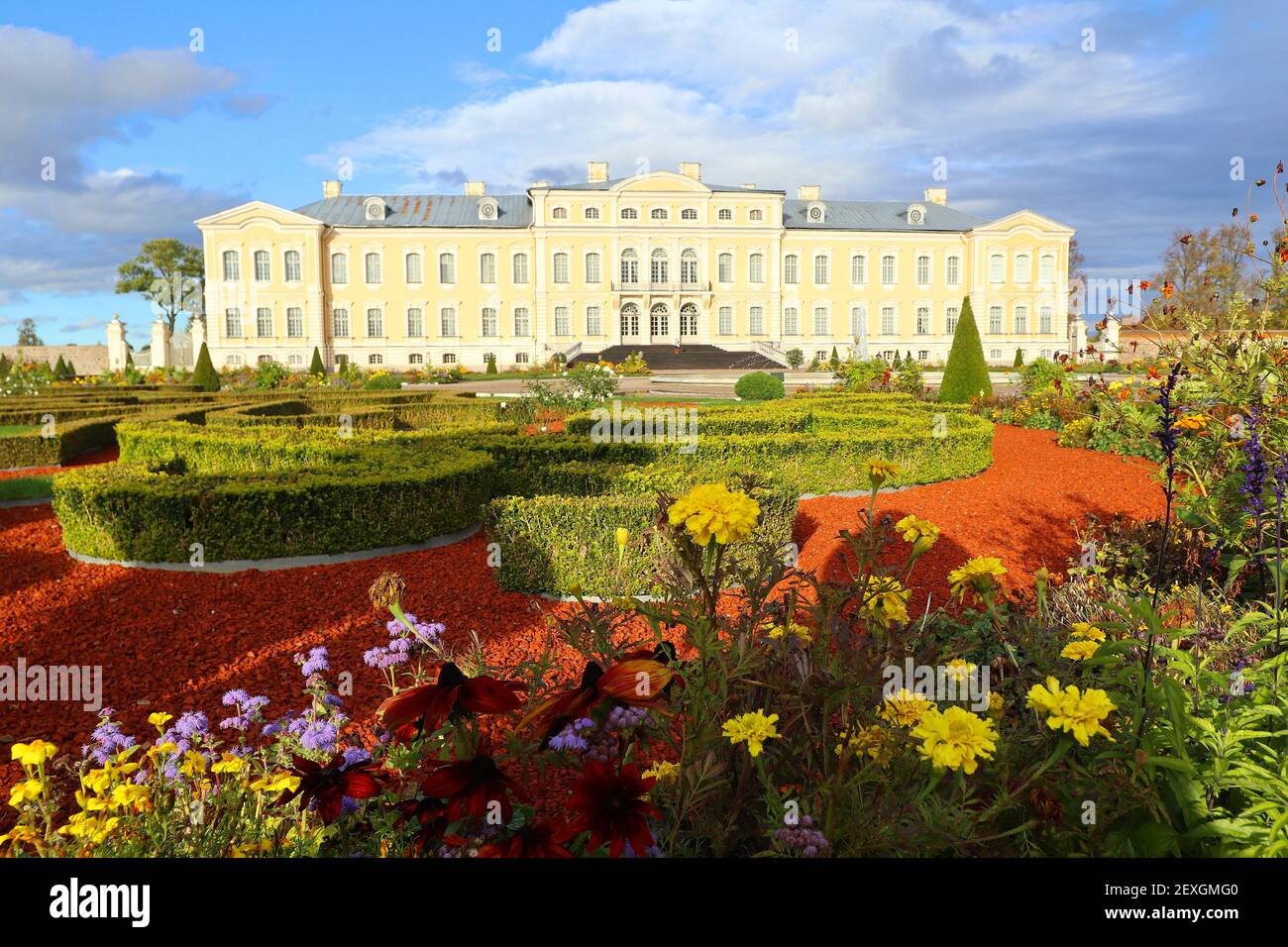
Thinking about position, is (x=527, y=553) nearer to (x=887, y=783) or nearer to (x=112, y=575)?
(x=112, y=575)

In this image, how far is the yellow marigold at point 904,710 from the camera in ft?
5.83

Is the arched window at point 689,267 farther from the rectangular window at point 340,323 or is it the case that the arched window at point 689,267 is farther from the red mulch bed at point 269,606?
the red mulch bed at point 269,606

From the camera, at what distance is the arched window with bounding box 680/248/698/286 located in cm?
3947

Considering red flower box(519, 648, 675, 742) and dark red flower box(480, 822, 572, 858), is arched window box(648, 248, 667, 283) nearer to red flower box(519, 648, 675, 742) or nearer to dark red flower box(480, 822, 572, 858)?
red flower box(519, 648, 675, 742)

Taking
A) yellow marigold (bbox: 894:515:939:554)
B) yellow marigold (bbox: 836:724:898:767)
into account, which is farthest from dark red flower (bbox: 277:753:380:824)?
yellow marigold (bbox: 894:515:939:554)

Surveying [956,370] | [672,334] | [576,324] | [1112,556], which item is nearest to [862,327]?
[672,334]

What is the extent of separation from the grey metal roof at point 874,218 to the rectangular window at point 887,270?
1.43m

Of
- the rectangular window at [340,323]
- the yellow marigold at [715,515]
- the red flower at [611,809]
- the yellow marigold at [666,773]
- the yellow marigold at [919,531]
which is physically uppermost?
the rectangular window at [340,323]

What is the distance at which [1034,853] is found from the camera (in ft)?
5.78

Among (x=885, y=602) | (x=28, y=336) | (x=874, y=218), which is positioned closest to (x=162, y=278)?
(x=28, y=336)

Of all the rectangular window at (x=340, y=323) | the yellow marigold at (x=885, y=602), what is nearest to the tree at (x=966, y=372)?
the yellow marigold at (x=885, y=602)

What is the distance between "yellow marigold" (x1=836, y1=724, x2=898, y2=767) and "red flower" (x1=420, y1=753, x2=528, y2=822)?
0.69 metres

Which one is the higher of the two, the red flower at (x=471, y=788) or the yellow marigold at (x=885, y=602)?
the yellow marigold at (x=885, y=602)

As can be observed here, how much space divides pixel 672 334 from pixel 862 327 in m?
9.32
